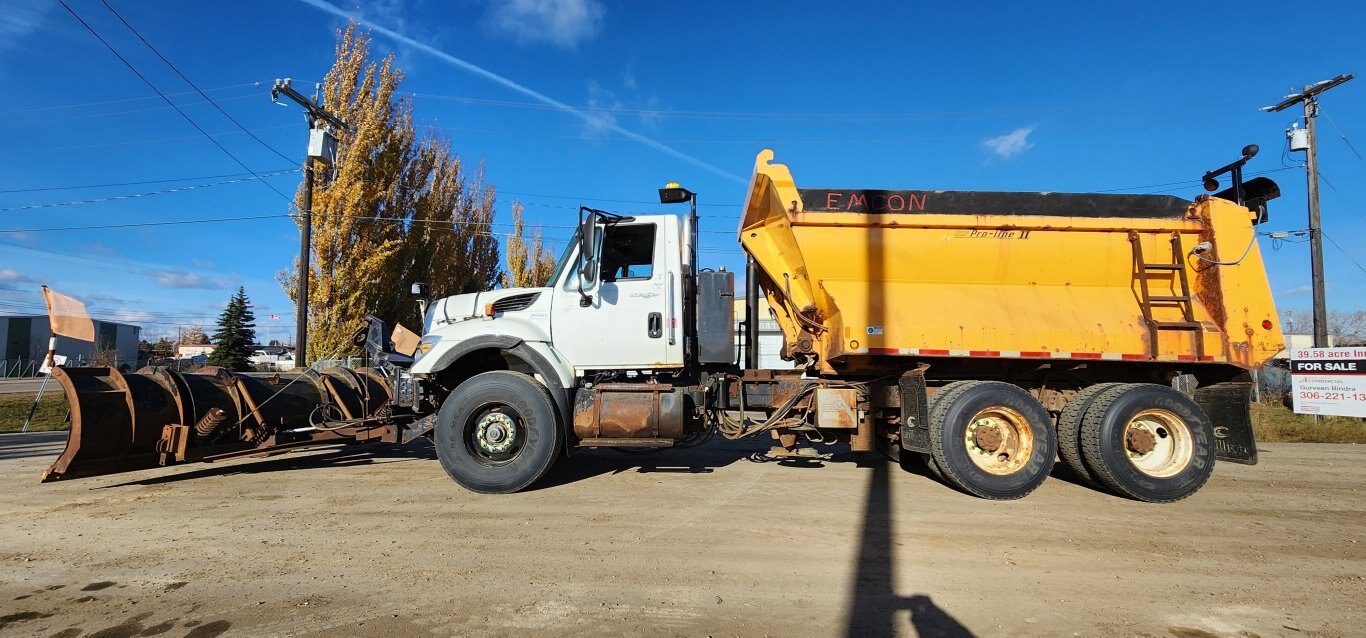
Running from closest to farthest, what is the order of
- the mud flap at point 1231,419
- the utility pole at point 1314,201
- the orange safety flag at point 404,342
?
the mud flap at point 1231,419 < the orange safety flag at point 404,342 < the utility pole at point 1314,201

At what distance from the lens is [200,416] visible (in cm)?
608

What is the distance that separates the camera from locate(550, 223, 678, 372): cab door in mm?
6148

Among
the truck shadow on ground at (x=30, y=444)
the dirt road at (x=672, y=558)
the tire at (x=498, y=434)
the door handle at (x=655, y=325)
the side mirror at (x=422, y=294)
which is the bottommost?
the truck shadow on ground at (x=30, y=444)

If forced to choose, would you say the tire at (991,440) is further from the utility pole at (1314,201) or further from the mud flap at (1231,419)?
the utility pole at (1314,201)

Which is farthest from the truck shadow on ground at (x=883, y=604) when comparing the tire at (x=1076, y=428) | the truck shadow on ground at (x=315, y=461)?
the truck shadow on ground at (x=315, y=461)

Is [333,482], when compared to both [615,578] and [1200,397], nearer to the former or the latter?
[615,578]

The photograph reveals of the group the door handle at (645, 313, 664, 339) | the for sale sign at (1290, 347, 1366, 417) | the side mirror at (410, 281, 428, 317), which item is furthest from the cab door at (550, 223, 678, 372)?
the for sale sign at (1290, 347, 1366, 417)

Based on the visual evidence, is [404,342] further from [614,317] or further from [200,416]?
[614,317]

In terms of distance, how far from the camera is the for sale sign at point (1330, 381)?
Answer: 1178 cm

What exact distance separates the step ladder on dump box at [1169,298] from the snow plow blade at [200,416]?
7947 millimetres

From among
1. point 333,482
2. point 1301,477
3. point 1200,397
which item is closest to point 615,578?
point 333,482

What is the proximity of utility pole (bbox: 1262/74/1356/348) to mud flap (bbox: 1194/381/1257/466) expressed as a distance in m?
15.3

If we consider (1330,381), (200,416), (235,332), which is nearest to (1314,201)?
(1330,381)

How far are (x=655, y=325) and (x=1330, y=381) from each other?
15139 mm
